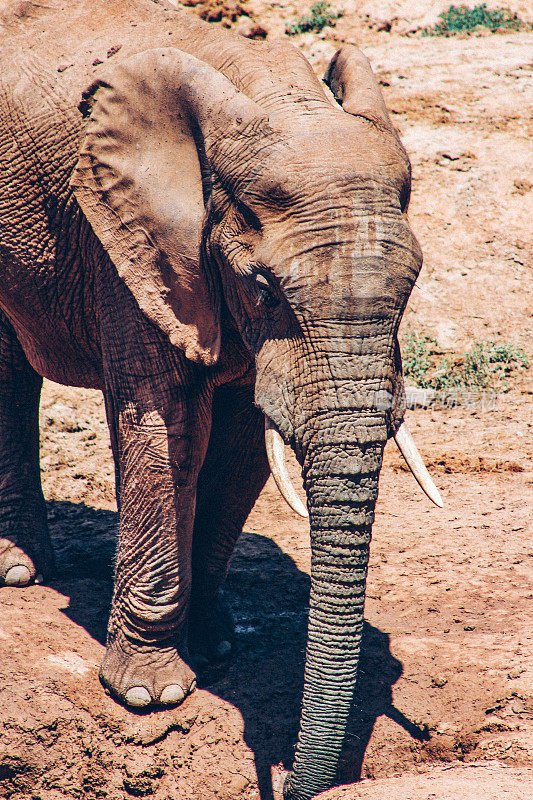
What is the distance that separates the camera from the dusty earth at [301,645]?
376 centimetres

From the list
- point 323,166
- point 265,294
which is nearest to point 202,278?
point 265,294

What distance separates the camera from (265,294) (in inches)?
125

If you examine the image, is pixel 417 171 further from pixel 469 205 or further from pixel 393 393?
pixel 393 393

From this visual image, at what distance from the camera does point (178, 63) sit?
332 centimetres

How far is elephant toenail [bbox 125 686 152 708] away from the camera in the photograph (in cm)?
407

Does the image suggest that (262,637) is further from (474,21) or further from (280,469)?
(474,21)

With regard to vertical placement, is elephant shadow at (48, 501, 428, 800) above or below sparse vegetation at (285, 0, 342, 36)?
below

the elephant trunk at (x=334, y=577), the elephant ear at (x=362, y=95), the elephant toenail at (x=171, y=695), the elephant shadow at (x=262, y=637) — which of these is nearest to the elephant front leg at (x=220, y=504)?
the elephant shadow at (x=262, y=637)

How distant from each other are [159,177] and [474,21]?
1130 cm

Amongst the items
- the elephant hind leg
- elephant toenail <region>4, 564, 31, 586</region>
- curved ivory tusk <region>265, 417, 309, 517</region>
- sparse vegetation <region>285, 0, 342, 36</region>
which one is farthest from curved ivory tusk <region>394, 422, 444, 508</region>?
sparse vegetation <region>285, 0, 342, 36</region>

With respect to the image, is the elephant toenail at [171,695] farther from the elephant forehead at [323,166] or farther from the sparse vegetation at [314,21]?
the sparse vegetation at [314,21]

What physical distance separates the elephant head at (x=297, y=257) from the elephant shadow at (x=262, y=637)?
1.82 feet

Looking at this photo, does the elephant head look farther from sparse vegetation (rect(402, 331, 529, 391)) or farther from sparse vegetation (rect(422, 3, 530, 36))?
sparse vegetation (rect(422, 3, 530, 36))

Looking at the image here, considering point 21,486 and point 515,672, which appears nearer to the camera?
point 515,672
